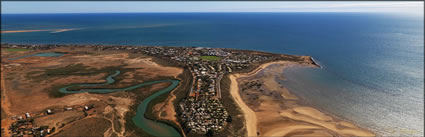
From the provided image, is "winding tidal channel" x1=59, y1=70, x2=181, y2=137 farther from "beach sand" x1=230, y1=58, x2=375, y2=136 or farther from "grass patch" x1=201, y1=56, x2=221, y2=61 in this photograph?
"grass patch" x1=201, y1=56, x2=221, y2=61

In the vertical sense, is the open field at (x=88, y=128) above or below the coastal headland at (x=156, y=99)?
below

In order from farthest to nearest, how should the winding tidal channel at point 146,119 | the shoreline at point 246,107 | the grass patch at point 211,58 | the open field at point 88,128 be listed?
1. the grass patch at point 211,58
2. the shoreline at point 246,107
3. the winding tidal channel at point 146,119
4. the open field at point 88,128

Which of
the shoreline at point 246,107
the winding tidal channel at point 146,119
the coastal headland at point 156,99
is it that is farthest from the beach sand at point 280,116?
the winding tidal channel at point 146,119

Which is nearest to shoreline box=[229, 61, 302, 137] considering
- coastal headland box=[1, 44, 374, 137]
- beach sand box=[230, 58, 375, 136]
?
beach sand box=[230, 58, 375, 136]

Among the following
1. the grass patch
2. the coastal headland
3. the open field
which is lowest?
the open field

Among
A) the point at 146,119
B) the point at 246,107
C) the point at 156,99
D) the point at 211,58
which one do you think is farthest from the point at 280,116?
the point at 211,58

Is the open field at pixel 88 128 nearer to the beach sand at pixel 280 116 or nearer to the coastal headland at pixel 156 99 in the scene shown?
the coastal headland at pixel 156 99

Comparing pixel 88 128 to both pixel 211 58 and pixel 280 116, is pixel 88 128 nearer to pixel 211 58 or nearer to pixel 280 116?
pixel 280 116

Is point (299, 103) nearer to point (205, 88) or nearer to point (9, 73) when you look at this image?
point (205, 88)
